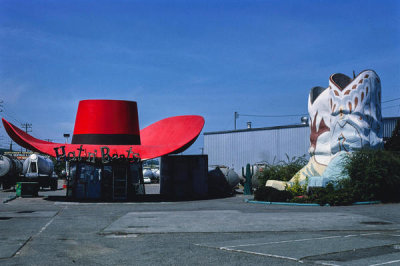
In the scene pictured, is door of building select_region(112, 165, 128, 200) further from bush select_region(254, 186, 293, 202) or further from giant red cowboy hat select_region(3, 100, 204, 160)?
bush select_region(254, 186, 293, 202)

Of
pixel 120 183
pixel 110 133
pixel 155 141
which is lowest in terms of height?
pixel 120 183

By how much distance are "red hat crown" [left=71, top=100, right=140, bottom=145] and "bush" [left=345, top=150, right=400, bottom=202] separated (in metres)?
12.3

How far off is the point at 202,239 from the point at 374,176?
13820 millimetres

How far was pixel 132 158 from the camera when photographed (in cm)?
2503

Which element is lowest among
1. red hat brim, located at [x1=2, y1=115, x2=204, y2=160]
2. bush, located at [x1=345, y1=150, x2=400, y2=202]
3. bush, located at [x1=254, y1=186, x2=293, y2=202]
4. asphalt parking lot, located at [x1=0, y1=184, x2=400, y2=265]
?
asphalt parking lot, located at [x1=0, y1=184, x2=400, y2=265]

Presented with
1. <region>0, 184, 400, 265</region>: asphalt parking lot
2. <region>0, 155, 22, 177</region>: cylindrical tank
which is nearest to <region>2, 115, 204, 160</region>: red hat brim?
<region>0, 184, 400, 265</region>: asphalt parking lot

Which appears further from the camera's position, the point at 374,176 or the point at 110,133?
the point at 110,133

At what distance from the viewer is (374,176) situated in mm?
22406

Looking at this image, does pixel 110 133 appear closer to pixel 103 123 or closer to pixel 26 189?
pixel 103 123

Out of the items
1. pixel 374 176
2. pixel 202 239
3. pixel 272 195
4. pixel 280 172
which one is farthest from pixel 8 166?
pixel 202 239

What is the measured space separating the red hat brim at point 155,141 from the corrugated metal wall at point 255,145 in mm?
15894

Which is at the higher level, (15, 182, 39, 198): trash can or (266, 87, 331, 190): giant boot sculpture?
(266, 87, 331, 190): giant boot sculpture

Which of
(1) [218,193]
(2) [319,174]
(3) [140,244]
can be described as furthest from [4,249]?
(1) [218,193]

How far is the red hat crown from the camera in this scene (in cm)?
2691
